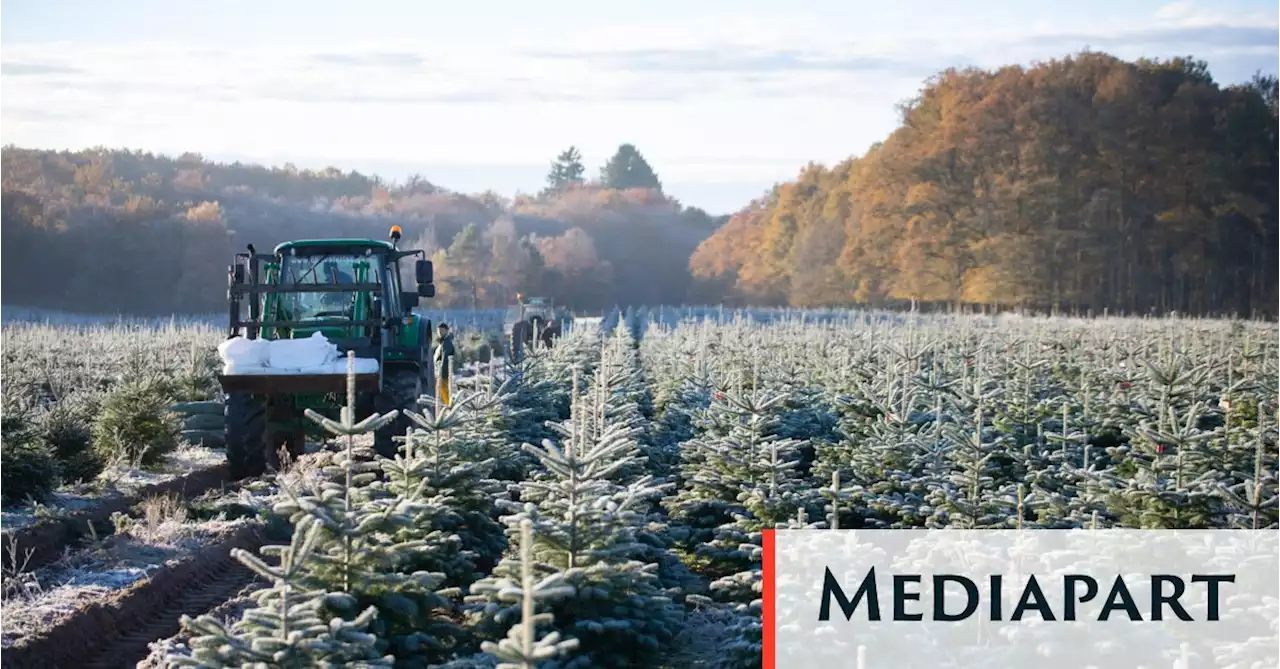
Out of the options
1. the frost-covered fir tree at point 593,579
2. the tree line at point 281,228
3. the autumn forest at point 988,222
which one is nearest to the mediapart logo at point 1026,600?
the frost-covered fir tree at point 593,579

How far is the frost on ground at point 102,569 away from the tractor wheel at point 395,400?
7.78 feet

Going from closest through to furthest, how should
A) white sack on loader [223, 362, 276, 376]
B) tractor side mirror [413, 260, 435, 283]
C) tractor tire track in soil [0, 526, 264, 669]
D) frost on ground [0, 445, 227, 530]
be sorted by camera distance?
tractor tire track in soil [0, 526, 264, 669] < frost on ground [0, 445, 227, 530] < white sack on loader [223, 362, 276, 376] < tractor side mirror [413, 260, 435, 283]

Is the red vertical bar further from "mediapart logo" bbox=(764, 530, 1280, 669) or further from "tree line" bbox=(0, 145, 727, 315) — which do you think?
"tree line" bbox=(0, 145, 727, 315)

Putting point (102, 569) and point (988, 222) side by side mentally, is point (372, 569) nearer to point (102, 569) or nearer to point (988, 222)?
point (102, 569)

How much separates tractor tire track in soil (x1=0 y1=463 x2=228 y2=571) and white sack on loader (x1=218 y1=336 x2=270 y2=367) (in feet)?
4.51

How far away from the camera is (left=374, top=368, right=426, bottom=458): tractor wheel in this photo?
14.4m

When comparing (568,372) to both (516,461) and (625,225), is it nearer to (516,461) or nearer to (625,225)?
(516,461)

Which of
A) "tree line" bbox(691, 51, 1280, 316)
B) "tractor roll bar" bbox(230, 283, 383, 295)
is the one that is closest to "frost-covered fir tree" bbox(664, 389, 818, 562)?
"tractor roll bar" bbox(230, 283, 383, 295)

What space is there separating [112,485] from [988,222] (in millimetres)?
41316

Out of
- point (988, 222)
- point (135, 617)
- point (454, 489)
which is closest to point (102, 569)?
point (135, 617)

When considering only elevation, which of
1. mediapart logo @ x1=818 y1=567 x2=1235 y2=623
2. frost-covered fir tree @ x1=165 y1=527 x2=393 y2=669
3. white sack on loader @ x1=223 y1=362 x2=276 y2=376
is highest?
white sack on loader @ x1=223 y1=362 x2=276 y2=376

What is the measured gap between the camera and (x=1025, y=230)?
165 feet

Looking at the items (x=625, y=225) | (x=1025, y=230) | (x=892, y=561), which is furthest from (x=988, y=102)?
(x=625, y=225)

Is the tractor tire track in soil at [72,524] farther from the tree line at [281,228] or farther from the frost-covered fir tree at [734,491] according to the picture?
the tree line at [281,228]
